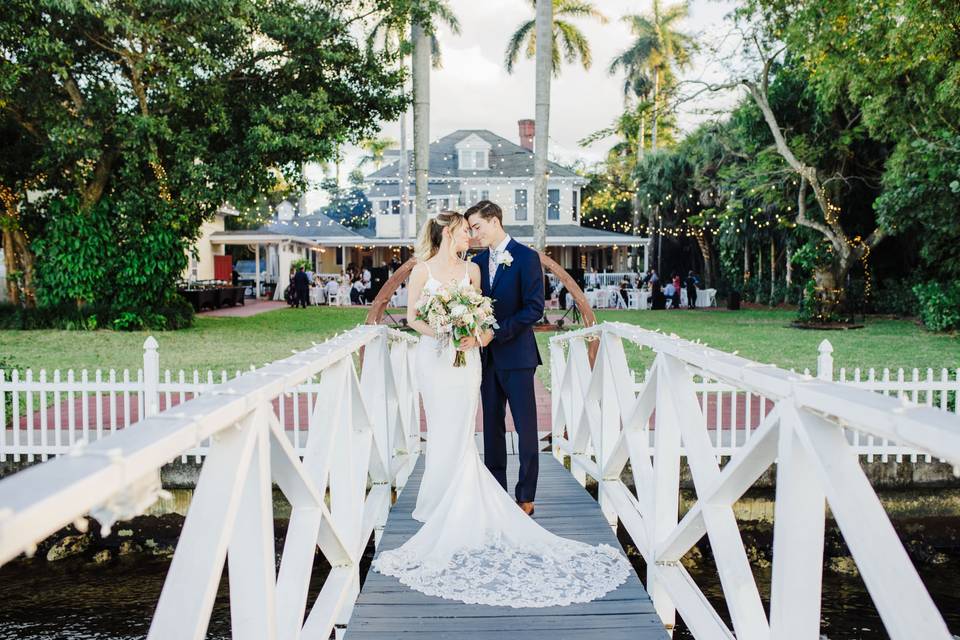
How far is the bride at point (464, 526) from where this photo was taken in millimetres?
4125

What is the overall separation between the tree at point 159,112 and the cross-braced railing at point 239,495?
50.7ft

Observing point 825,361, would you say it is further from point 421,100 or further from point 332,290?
point 332,290

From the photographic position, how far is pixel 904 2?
490 inches

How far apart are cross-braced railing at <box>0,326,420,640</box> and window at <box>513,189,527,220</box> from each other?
37.8 meters

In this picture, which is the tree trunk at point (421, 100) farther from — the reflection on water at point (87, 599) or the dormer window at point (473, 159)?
the dormer window at point (473, 159)

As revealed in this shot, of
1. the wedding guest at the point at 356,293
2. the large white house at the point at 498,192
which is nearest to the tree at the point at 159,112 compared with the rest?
the wedding guest at the point at 356,293

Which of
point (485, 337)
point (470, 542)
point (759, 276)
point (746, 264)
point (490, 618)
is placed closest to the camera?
point (490, 618)

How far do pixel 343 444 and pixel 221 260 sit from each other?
38.4 m

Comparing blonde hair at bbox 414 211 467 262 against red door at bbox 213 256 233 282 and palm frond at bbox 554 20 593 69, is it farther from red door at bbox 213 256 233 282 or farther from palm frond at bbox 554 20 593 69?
red door at bbox 213 256 233 282

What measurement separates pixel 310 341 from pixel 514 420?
43.3ft

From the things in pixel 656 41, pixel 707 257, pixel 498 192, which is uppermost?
pixel 656 41

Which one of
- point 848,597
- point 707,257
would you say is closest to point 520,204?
point 707,257

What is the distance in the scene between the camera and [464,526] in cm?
459

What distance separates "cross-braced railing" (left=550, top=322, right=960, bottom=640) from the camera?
1.77m
